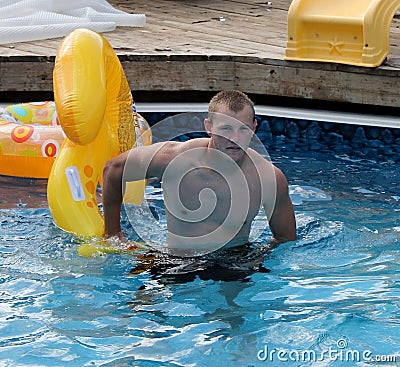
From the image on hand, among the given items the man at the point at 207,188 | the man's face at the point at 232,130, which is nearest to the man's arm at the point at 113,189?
the man at the point at 207,188

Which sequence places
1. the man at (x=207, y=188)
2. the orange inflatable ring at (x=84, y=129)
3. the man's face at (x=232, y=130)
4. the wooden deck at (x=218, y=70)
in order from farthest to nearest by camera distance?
1. the wooden deck at (x=218, y=70)
2. the orange inflatable ring at (x=84, y=129)
3. the man at (x=207, y=188)
4. the man's face at (x=232, y=130)

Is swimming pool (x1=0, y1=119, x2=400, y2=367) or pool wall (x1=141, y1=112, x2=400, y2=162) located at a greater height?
pool wall (x1=141, y1=112, x2=400, y2=162)

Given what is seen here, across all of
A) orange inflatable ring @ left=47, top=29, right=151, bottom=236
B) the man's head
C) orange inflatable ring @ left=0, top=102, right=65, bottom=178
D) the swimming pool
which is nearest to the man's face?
the man's head

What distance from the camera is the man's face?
3672 millimetres

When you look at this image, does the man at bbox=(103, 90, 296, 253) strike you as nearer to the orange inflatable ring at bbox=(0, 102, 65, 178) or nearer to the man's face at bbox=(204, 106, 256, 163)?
the man's face at bbox=(204, 106, 256, 163)

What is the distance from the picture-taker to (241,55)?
6.17 metres

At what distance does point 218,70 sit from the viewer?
6.23 meters

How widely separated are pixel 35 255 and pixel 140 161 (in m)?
0.78

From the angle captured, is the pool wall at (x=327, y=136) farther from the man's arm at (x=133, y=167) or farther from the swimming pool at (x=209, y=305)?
the man's arm at (x=133, y=167)

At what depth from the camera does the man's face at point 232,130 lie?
3.67 metres

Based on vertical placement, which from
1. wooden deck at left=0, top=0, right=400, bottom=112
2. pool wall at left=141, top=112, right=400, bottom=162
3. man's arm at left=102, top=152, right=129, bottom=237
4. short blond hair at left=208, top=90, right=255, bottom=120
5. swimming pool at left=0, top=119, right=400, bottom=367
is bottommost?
swimming pool at left=0, top=119, right=400, bottom=367

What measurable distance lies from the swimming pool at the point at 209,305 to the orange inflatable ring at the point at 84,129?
0.59 feet

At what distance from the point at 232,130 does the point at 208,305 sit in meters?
0.73

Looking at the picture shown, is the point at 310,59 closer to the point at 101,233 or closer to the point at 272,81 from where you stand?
the point at 272,81
